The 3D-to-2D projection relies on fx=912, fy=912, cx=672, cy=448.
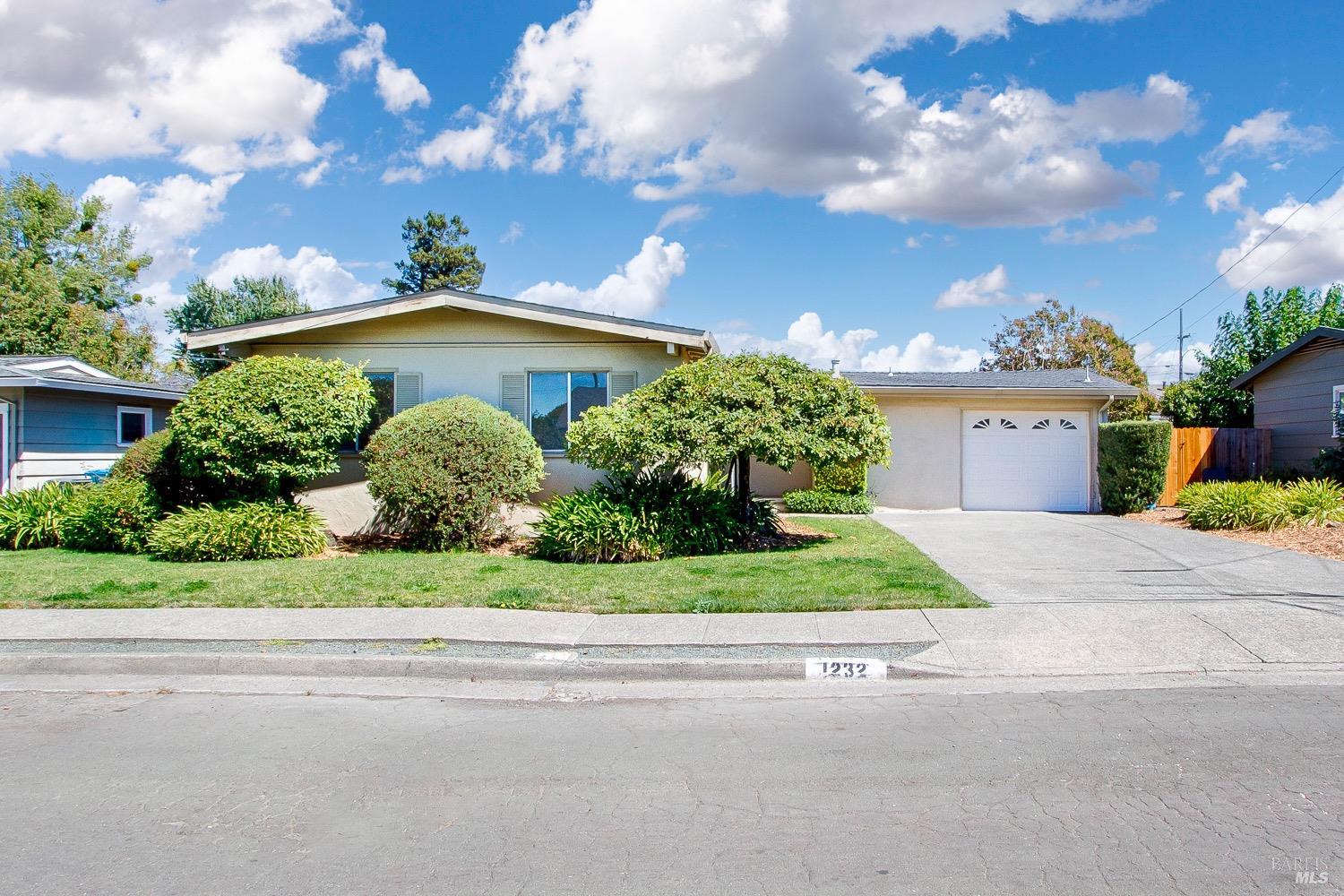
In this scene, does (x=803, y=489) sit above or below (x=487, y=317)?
below

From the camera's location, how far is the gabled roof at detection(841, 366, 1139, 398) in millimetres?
17828

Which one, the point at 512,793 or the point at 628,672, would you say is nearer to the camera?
the point at 512,793

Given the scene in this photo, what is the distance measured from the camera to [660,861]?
391 cm

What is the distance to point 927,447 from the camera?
61.4 feet

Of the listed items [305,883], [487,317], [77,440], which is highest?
[487,317]

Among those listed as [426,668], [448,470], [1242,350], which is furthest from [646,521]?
[1242,350]

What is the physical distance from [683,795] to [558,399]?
10.7 metres

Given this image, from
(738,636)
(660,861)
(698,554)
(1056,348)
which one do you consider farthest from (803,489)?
(1056,348)

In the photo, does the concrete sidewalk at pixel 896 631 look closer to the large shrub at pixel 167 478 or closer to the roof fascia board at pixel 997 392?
the large shrub at pixel 167 478

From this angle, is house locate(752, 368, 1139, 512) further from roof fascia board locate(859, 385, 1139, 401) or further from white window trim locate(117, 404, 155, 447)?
white window trim locate(117, 404, 155, 447)

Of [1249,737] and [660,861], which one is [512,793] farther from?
[1249,737]

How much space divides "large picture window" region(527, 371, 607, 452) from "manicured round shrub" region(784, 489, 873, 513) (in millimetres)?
5267

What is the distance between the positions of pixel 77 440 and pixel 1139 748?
18.8 metres

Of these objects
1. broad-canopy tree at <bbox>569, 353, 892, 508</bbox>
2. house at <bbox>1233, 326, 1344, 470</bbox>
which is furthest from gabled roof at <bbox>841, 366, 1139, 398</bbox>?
broad-canopy tree at <bbox>569, 353, 892, 508</bbox>
